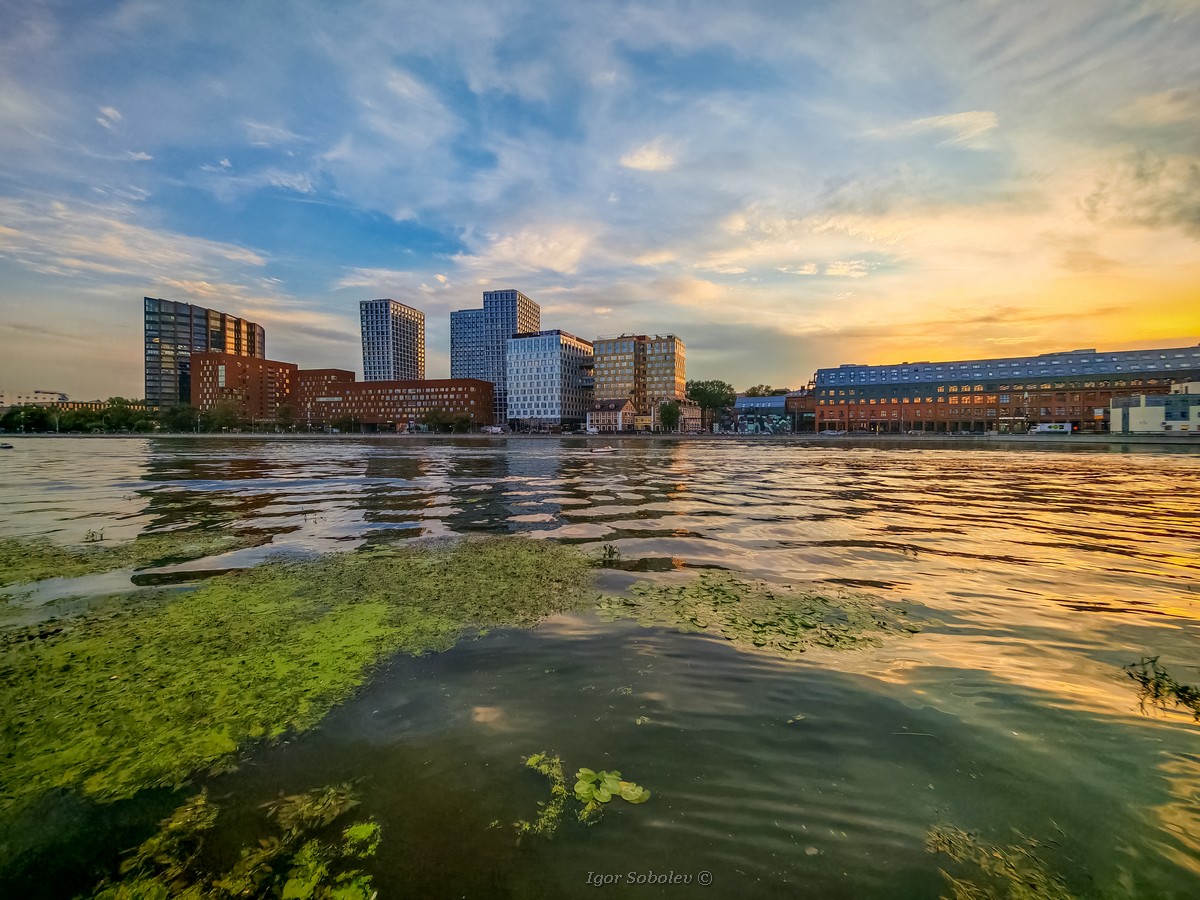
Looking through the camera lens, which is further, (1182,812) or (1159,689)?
(1159,689)

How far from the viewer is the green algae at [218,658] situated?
4.40 meters

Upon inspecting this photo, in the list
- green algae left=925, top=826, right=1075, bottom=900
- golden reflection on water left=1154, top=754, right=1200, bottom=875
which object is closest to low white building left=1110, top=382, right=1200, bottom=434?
golden reflection on water left=1154, top=754, right=1200, bottom=875

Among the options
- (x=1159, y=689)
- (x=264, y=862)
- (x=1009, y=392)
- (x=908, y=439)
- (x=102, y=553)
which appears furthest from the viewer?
(x=1009, y=392)

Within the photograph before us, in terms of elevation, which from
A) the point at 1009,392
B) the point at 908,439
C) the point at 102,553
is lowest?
the point at 102,553

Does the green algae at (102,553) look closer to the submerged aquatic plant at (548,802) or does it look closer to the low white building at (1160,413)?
the submerged aquatic plant at (548,802)

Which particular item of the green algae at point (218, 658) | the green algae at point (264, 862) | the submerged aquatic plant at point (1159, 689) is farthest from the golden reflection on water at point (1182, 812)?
the green algae at point (218, 658)

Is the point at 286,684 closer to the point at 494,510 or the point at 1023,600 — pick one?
the point at 1023,600

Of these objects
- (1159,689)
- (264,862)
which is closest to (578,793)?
(264,862)

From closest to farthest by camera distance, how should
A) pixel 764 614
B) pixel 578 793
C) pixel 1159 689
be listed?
pixel 578 793 → pixel 1159 689 → pixel 764 614

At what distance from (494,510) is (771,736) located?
15.8 m

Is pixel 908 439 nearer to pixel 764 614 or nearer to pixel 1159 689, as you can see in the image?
pixel 764 614

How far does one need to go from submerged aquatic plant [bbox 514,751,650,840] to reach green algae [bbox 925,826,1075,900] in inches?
76.8

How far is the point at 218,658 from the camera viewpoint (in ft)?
20.6

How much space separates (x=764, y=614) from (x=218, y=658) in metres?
7.30
